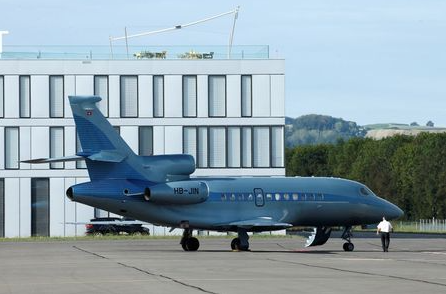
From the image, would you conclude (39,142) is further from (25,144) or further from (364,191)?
(364,191)

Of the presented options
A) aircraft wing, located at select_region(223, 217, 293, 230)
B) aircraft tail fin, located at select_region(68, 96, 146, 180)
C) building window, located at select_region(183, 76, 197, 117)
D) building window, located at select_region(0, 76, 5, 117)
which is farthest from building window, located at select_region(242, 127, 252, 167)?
aircraft tail fin, located at select_region(68, 96, 146, 180)

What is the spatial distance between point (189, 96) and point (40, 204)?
13.9 metres

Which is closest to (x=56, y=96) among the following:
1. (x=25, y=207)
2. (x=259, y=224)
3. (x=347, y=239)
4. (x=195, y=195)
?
(x=25, y=207)

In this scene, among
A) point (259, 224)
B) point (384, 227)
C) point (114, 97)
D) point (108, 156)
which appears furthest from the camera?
point (114, 97)

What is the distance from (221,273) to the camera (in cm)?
3634

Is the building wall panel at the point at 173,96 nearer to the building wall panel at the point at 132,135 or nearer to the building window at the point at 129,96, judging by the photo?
the building window at the point at 129,96

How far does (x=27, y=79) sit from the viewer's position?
9012 centimetres

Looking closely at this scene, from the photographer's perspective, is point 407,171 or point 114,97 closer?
point 114,97

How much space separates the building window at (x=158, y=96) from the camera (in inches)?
3588

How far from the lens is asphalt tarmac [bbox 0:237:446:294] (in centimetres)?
2994

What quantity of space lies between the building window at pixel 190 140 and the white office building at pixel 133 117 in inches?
3.0

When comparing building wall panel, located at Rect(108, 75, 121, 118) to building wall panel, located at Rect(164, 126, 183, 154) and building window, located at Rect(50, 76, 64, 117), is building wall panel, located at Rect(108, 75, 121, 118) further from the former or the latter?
building wall panel, located at Rect(164, 126, 183, 154)

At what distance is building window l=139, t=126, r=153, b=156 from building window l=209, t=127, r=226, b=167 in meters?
4.59

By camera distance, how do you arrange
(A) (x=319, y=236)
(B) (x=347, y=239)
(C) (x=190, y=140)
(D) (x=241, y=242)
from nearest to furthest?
(D) (x=241, y=242) → (B) (x=347, y=239) → (A) (x=319, y=236) → (C) (x=190, y=140)
